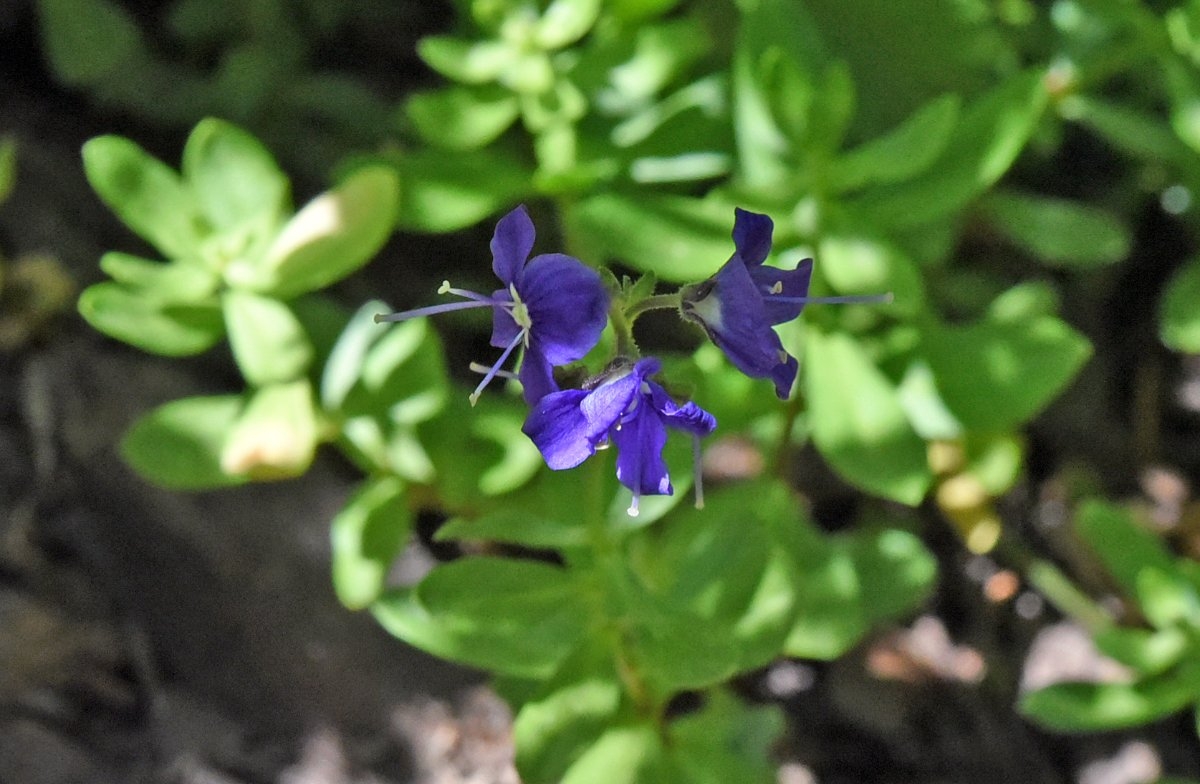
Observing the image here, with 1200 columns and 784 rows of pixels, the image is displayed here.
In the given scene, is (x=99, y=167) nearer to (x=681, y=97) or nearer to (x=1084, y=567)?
(x=681, y=97)

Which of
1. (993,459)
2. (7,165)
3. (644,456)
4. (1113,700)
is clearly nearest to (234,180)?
(7,165)

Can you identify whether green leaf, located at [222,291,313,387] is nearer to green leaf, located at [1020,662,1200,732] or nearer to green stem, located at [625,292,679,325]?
green stem, located at [625,292,679,325]

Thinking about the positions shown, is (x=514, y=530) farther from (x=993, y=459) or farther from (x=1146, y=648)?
(x=1146, y=648)

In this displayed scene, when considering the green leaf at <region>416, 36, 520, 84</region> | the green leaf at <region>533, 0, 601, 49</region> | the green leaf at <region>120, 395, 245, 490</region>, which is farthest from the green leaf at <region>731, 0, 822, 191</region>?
the green leaf at <region>120, 395, 245, 490</region>

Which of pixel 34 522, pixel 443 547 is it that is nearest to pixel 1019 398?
pixel 443 547

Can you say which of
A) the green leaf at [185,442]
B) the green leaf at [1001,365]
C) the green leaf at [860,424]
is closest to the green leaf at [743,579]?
the green leaf at [860,424]

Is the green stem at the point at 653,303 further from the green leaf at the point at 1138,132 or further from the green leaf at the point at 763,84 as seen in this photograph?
the green leaf at the point at 1138,132


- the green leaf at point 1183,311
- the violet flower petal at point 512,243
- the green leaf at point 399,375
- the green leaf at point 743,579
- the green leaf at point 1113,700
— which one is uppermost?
the violet flower petal at point 512,243
